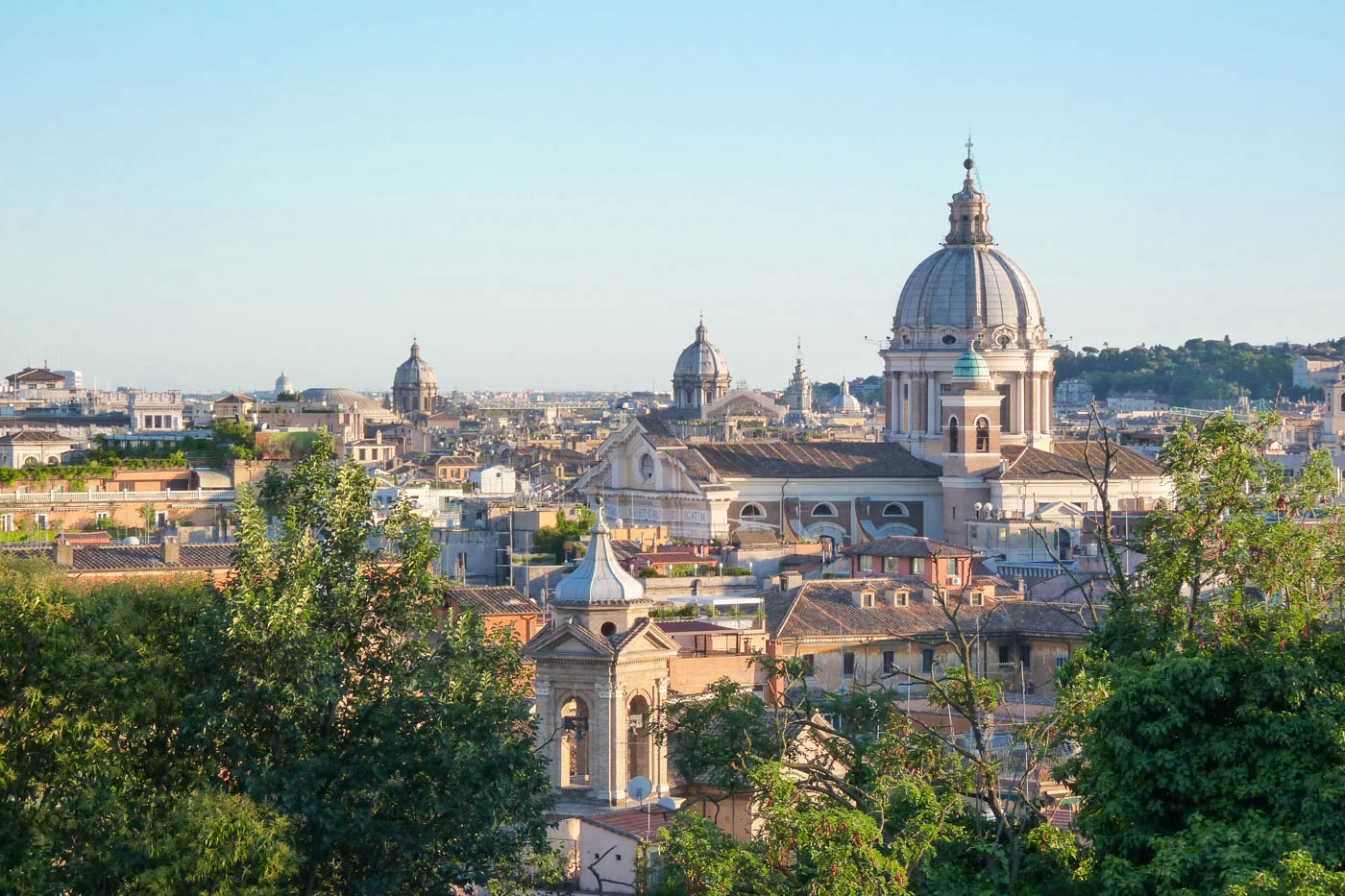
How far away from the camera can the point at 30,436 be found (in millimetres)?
75000

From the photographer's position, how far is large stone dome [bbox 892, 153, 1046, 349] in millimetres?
71250

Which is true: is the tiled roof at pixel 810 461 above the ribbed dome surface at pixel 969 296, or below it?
below

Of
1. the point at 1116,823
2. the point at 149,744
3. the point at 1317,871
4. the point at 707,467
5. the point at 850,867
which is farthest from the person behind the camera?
the point at 707,467

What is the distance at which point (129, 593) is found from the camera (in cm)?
2177

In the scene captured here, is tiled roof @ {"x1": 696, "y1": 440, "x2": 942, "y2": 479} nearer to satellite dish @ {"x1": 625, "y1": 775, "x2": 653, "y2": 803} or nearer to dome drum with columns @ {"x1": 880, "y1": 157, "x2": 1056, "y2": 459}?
dome drum with columns @ {"x1": 880, "y1": 157, "x2": 1056, "y2": 459}

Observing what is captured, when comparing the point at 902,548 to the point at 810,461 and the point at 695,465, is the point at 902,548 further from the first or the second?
the point at 810,461

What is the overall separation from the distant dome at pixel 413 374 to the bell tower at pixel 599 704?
539ft

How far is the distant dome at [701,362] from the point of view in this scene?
145 meters

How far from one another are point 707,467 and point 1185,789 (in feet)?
145

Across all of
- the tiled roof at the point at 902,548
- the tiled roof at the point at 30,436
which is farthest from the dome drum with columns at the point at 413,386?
the tiled roof at the point at 902,548

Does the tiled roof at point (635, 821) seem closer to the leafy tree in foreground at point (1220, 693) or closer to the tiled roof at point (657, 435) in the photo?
the leafy tree in foreground at point (1220, 693)

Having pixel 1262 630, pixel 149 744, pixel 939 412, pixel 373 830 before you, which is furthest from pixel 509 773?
pixel 939 412

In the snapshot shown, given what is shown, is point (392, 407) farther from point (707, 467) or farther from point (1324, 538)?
point (1324, 538)

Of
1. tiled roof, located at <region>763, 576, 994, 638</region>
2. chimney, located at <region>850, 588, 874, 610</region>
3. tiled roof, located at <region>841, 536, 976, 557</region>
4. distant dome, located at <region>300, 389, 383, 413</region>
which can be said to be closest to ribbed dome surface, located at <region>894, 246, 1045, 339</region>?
tiled roof, located at <region>841, 536, 976, 557</region>
